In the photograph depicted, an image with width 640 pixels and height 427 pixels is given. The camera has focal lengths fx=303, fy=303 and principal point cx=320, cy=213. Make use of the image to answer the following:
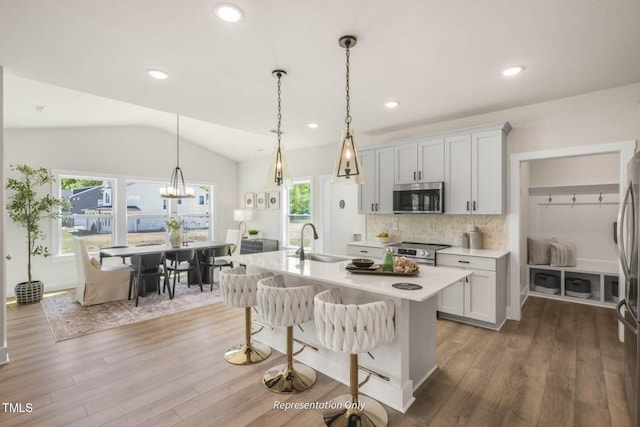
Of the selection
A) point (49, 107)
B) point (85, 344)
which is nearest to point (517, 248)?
point (85, 344)

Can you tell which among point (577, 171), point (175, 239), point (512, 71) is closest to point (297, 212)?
point (175, 239)

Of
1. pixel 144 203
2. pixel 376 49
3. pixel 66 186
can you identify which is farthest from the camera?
pixel 144 203

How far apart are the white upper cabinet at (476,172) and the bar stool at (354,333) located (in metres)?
2.42

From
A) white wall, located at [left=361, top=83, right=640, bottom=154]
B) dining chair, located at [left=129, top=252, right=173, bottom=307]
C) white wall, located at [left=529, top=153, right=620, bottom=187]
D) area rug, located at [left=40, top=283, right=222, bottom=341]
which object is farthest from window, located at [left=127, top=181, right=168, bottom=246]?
white wall, located at [left=529, top=153, right=620, bottom=187]

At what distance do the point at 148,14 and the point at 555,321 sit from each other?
5.11m

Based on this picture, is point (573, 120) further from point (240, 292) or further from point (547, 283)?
point (240, 292)

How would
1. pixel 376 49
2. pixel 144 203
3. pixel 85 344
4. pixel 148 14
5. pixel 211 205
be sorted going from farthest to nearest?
pixel 211 205, pixel 144 203, pixel 85 344, pixel 376 49, pixel 148 14

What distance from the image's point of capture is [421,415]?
6.77 feet

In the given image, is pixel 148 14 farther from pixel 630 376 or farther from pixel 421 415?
pixel 630 376

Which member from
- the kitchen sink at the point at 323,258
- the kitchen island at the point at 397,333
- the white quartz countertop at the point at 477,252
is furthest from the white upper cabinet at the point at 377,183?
the kitchen island at the point at 397,333

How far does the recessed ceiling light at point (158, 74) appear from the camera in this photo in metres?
2.77

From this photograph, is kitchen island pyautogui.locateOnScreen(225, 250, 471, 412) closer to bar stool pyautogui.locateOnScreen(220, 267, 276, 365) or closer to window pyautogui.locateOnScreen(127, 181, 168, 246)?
bar stool pyautogui.locateOnScreen(220, 267, 276, 365)

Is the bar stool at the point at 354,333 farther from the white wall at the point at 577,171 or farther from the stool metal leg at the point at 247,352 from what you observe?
the white wall at the point at 577,171

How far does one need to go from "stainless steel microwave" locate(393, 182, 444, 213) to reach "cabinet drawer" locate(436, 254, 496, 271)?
65 centimetres
